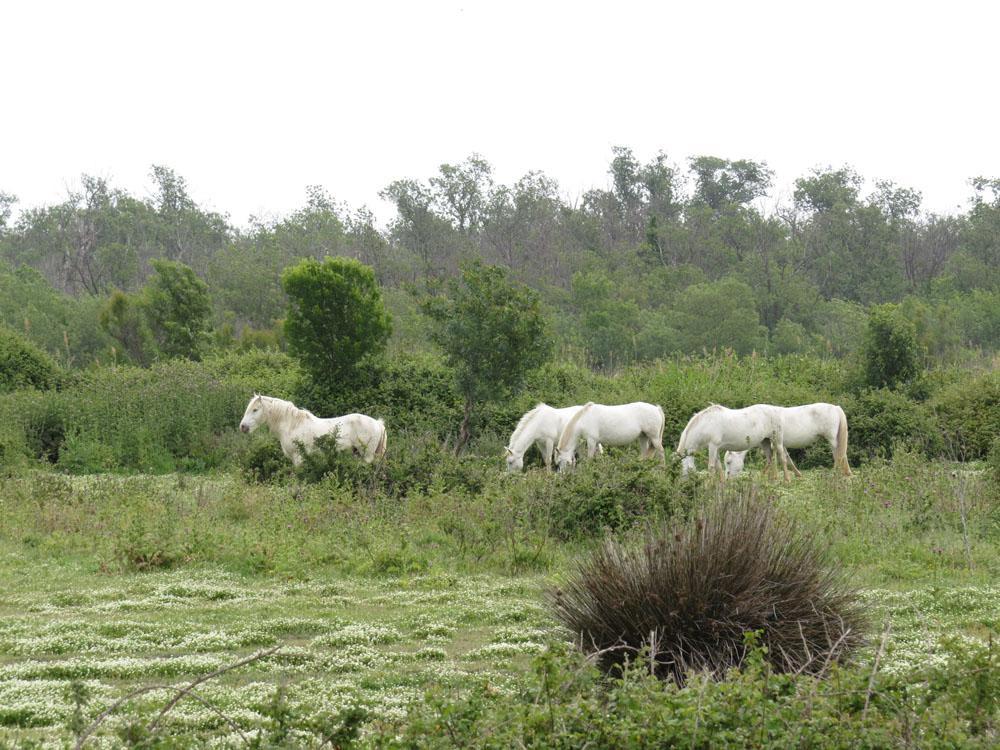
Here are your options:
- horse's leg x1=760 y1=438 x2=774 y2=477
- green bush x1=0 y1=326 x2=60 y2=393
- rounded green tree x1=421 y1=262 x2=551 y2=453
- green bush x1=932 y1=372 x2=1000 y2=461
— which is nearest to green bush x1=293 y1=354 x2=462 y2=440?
rounded green tree x1=421 y1=262 x2=551 y2=453

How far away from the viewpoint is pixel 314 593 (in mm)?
9211

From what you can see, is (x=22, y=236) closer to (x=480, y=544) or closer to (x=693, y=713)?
(x=480, y=544)

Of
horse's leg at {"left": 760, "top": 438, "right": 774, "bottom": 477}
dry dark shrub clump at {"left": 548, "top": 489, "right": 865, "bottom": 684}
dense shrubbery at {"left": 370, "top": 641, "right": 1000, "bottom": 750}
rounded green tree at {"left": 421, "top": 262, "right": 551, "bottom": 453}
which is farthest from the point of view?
rounded green tree at {"left": 421, "top": 262, "right": 551, "bottom": 453}

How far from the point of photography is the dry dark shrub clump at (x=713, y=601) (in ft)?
19.0

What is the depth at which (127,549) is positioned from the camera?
10430 millimetres

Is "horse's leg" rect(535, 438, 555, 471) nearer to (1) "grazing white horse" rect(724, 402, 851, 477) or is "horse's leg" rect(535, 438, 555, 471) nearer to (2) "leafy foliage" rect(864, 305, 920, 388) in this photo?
(1) "grazing white horse" rect(724, 402, 851, 477)

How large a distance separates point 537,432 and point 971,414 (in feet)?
29.4

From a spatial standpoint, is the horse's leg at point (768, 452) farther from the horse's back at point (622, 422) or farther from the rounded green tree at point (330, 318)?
the rounded green tree at point (330, 318)

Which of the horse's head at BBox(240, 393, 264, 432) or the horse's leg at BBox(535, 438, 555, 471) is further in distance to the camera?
the horse's head at BBox(240, 393, 264, 432)

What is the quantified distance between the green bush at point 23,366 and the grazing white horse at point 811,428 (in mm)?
16903

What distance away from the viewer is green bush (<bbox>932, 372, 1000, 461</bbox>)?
1956cm

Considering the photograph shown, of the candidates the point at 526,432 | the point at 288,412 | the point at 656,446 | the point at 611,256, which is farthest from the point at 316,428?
the point at 611,256

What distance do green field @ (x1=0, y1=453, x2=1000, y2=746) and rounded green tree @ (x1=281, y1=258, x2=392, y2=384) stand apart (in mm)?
7115

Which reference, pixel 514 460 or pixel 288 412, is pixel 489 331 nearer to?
pixel 514 460
